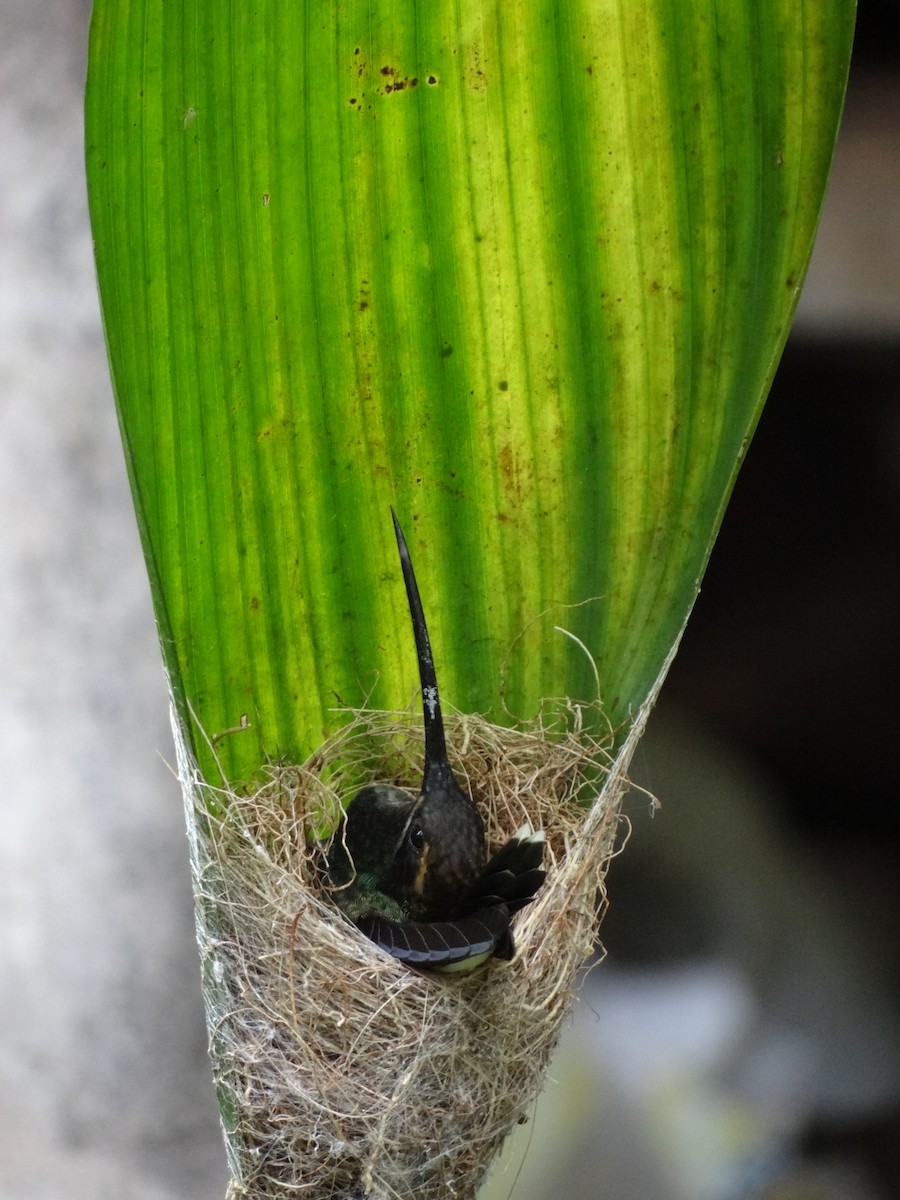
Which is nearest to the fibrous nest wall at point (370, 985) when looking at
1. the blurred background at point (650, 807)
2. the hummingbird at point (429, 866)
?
the hummingbird at point (429, 866)

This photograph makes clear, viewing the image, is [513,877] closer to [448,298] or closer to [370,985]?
[370,985]

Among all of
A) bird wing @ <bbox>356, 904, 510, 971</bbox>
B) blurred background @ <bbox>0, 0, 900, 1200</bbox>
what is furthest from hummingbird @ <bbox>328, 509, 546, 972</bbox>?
blurred background @ <bbox>0, 0, 900, 1200</bbox>

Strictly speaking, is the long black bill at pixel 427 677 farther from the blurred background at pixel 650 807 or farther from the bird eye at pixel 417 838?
the blurred background at pixel 650 807

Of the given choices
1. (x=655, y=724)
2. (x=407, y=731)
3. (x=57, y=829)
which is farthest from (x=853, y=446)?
(x=57, y=829)

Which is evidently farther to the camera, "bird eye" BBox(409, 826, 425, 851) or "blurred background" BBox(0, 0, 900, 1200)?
"blurred background" BBox(0, 0, 900, 1200)

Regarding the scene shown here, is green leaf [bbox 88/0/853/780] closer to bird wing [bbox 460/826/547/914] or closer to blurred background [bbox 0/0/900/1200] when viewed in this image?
bird wing [bbox 460/826/547/914]

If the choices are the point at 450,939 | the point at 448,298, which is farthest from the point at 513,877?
the point at 448,298
